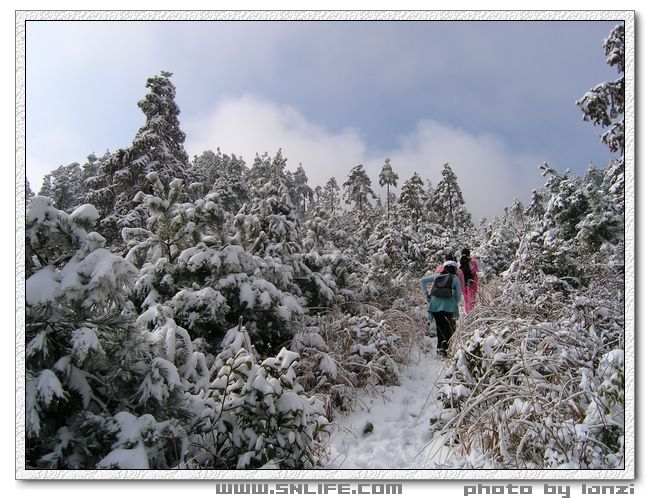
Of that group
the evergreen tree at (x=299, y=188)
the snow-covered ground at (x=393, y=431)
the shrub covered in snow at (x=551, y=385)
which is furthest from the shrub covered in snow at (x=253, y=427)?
the evergreen tree at (x=299, y=188)

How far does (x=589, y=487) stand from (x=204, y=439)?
2707 mm

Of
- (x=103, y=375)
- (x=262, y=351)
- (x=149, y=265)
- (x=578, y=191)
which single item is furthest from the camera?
(x=578, y=191)

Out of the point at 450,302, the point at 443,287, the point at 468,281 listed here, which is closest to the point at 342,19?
the point at 443,287

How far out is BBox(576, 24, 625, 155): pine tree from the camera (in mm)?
3248

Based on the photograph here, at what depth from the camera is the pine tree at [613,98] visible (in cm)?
325

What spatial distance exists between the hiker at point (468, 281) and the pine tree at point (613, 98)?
3.89 metres

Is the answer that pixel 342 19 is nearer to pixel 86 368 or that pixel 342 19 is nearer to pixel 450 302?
pixel 86 368

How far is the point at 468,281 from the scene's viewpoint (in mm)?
7051

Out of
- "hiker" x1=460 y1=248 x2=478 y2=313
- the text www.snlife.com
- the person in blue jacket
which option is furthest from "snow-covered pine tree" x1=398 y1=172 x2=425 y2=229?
the text www.snlife.com

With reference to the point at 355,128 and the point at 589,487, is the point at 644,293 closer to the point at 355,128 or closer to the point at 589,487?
the point at 589,487

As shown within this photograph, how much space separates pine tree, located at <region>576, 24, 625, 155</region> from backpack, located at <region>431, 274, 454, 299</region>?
8.90ft

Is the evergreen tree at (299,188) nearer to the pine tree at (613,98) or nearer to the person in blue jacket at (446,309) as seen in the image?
the person in blue jacket at (446,309)

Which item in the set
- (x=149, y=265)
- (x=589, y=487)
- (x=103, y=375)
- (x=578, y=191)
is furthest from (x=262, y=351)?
(x=578, y=191)

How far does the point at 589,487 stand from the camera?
2801 mm
